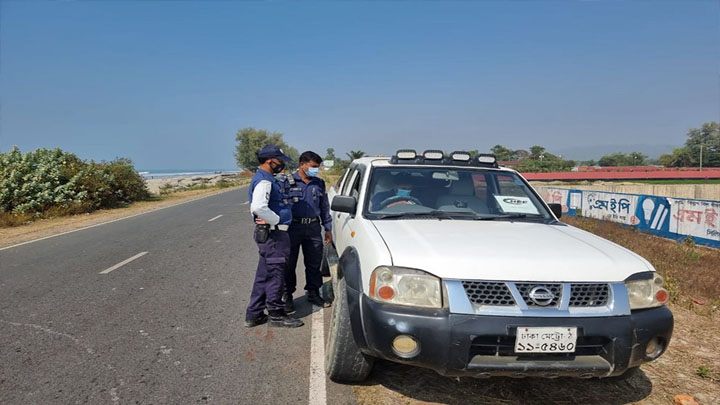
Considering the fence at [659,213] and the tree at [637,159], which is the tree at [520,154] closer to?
the tree at [637,159]

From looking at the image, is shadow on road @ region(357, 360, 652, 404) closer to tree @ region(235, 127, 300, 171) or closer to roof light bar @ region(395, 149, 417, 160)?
roof light bar @ region(395, 149, 417, 160)

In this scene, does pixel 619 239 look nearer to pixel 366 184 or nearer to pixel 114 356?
pixel 366 184

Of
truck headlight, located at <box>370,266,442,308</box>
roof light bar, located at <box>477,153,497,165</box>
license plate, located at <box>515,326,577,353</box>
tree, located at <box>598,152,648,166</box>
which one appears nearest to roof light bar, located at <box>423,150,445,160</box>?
roof light bar, located at <box>477,153,497,165</box>

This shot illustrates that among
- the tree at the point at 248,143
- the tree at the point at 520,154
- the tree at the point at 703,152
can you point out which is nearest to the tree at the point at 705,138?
the tree at the point at 703,152

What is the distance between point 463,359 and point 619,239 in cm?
958

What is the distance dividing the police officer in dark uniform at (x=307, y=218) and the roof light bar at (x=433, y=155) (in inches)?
51.4

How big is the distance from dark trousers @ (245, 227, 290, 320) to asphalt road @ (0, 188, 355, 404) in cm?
25

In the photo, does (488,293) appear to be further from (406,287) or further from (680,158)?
(680,158)

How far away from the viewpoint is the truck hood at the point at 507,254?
261 cm

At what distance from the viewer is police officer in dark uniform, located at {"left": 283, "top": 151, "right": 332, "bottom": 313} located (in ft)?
15.9

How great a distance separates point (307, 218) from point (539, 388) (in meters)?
2.86

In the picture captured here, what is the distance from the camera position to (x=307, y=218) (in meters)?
4.89

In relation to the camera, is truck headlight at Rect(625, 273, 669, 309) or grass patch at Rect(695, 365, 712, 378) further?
grass patch at Rect(695, 365, 712, 378)

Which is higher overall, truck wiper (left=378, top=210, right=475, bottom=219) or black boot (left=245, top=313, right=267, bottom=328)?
→ truck wiper (left=378, top=210, right=475, bottom=219)
